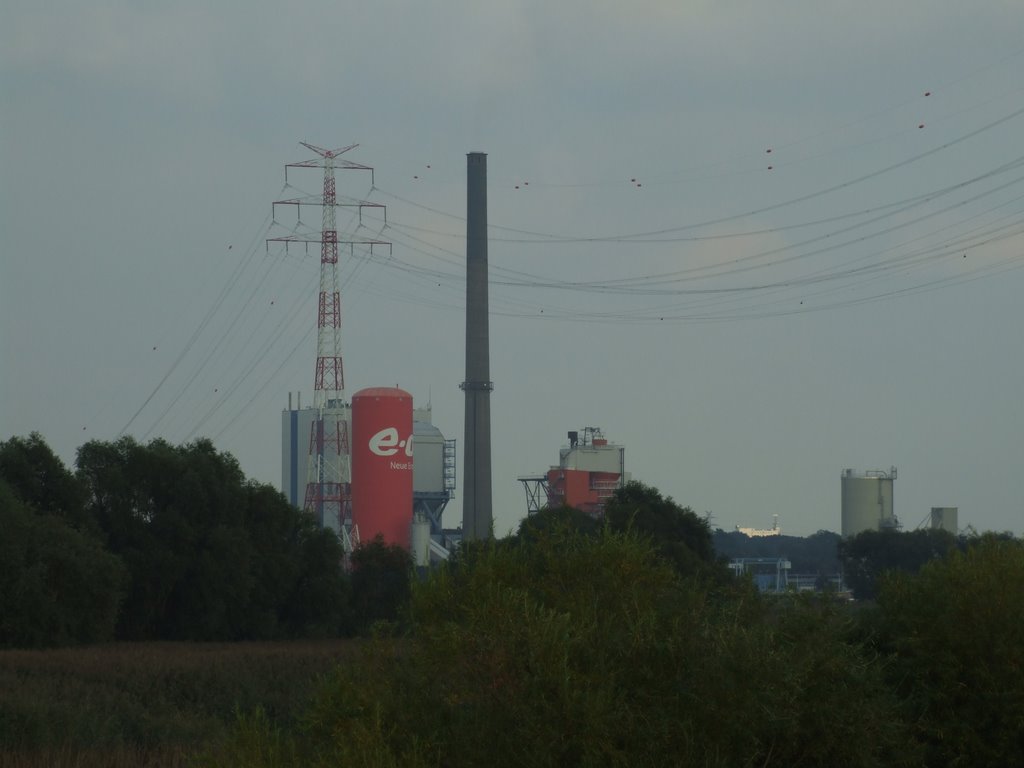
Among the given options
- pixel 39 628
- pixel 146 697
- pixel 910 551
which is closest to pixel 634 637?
pixel 146 697

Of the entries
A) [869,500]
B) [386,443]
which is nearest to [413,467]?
[386,443]

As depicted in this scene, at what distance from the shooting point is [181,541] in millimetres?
55250

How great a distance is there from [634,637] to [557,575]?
4.30 feet

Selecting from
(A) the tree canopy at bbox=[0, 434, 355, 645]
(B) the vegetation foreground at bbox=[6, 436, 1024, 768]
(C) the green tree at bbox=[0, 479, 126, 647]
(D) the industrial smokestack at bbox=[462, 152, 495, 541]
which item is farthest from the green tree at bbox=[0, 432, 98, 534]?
(B) the vegetation foreground at bbox=[6, 436, 1024, 768]

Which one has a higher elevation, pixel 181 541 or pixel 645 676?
pixel 181 541

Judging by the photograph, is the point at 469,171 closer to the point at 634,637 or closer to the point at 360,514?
the point at 360,514

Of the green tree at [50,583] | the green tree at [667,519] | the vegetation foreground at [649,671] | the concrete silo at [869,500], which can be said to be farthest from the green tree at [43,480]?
the concrete silo at [869,500]

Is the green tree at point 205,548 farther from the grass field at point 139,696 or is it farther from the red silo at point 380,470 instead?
the red silo at point 380,470

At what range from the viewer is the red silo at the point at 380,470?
327ft

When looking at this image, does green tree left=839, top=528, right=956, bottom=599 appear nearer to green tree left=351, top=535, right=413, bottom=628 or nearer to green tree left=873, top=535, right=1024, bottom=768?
green tree left=351, top=535, right=413, bottom=628

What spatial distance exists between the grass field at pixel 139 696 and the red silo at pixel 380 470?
47046 mm

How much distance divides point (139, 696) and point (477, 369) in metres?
33.4

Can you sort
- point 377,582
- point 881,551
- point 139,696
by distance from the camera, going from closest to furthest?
1. point 139,696
2. point 377,582
3. point 881,551

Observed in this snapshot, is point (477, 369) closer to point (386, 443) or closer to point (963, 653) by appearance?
point (386, 443)
